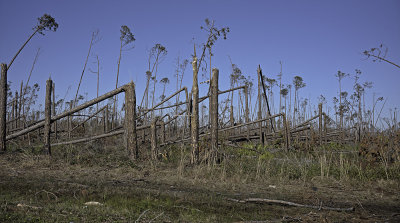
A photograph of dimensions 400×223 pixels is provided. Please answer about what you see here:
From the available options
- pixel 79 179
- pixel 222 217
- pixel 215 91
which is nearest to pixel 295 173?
pixel 215 91

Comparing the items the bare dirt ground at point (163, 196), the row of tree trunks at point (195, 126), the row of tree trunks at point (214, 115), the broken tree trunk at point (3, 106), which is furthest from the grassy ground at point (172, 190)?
the broken tree trunk at point (3, 106)

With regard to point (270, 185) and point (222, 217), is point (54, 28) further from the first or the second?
point (222, 217)

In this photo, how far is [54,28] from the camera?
1545 centimetres

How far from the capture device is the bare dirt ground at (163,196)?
3381mm

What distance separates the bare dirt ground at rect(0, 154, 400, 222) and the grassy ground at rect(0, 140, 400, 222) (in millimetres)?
10

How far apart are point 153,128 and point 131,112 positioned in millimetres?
801

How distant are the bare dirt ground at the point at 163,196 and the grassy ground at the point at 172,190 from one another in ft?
0.03

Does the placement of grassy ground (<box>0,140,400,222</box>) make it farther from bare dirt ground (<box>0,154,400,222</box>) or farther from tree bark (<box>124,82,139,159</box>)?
tree bark (<box>124,82,139,159</box>)

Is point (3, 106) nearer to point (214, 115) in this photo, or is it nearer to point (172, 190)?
point (214, 115)

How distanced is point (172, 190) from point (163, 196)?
567 mm

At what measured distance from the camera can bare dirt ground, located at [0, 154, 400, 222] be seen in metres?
3.38

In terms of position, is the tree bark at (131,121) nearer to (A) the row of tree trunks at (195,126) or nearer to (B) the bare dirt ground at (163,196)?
(B) the bare dirt ground at (163,196)

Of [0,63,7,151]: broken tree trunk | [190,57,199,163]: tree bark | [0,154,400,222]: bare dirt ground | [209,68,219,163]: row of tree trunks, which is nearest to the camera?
[0,154,400,222]: bare dirt ground

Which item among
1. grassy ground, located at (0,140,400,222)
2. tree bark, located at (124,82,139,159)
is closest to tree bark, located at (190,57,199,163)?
grassy ground, located at (0,140,400,222)
